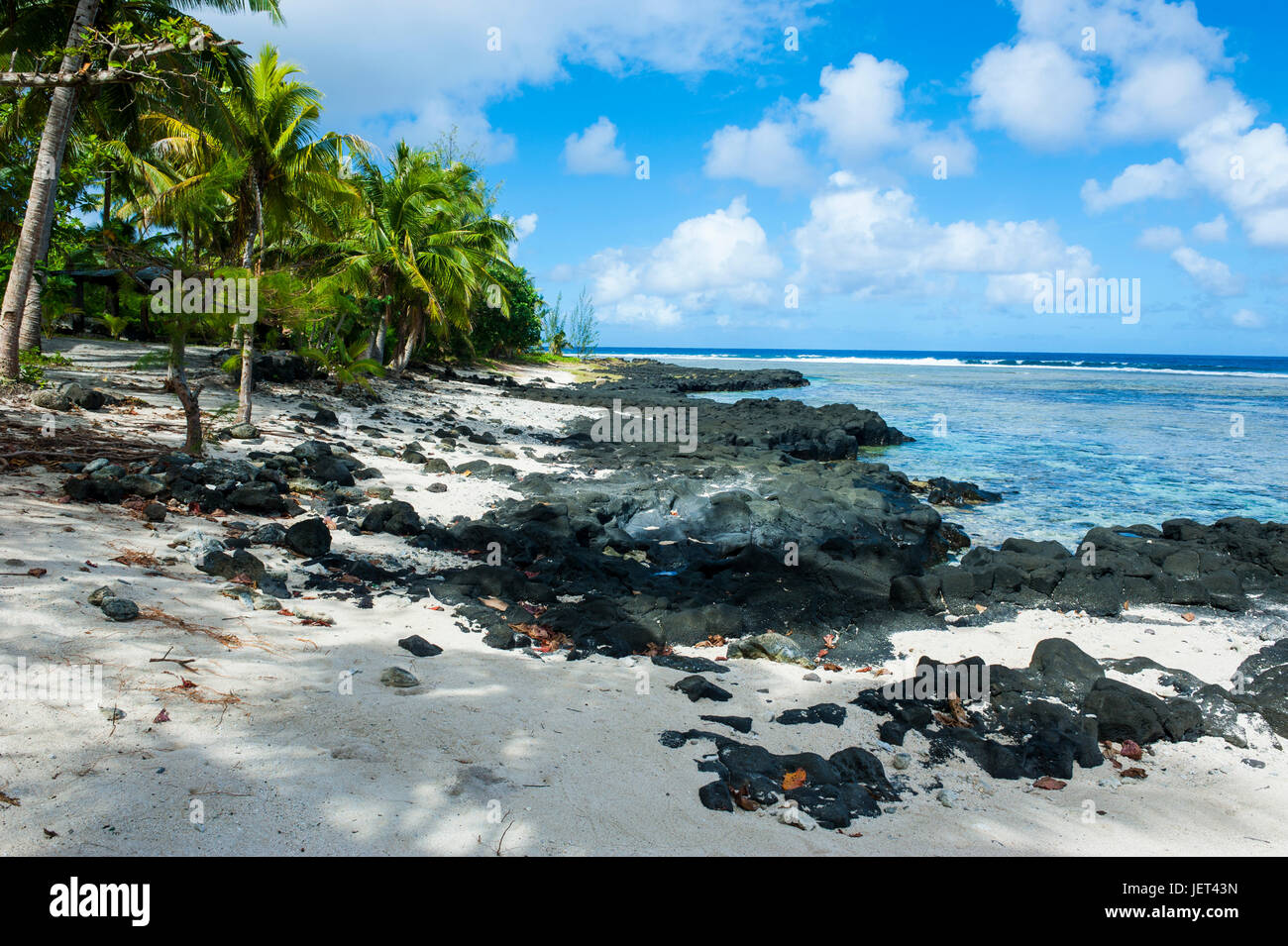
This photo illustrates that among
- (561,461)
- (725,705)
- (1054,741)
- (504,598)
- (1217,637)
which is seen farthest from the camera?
(561,461)

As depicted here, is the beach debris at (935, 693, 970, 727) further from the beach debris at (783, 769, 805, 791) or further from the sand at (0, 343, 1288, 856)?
the beach debris at (783, 769, 805, 791)

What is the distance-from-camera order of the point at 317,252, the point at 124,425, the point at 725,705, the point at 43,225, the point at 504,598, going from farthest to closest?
the point at 317,252 < the point at 43,225 < the point at 124,425 < the point at 504,598 < the point at 725,705

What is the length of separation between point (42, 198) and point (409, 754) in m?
Result: 13.9

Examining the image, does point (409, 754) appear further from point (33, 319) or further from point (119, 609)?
point (33, 319)

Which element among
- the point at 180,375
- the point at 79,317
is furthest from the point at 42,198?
the point at 79,317

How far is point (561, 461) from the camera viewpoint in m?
15.5

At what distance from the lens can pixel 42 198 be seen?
12484 mm

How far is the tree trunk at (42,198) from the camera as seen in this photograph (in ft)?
39.7

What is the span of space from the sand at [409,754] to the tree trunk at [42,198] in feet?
26.4

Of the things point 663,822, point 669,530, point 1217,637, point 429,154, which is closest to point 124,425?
point 669,530

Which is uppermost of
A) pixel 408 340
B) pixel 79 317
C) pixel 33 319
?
pixel 79 317

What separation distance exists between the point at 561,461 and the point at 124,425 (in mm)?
7558

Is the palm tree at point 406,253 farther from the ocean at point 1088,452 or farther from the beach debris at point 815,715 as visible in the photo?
the beach debris at point 815,715
